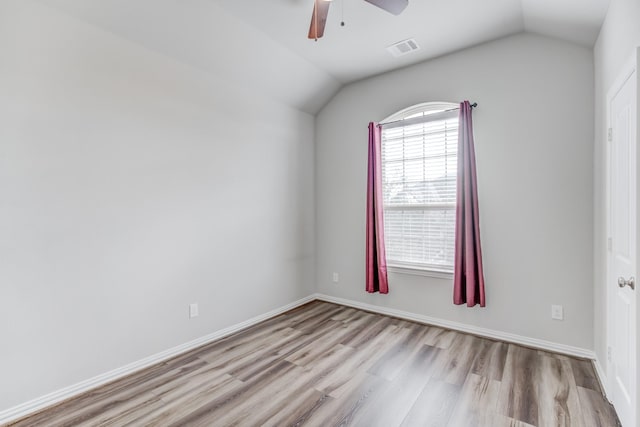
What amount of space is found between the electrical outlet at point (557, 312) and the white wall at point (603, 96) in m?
0.24

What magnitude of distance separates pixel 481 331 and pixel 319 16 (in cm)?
315

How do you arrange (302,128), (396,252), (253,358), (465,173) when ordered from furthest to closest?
(302,128) → (396,252) → (465,173) → (253,358)

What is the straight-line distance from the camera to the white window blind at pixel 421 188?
335 cm

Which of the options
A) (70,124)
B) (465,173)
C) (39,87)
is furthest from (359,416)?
(39,87)

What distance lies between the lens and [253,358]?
108 inches

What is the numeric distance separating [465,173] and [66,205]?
331 cm

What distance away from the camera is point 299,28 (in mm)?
2877

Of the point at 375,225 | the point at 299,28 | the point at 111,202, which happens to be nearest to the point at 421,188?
the point at 375,225

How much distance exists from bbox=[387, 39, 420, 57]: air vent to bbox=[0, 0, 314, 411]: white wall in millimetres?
1511

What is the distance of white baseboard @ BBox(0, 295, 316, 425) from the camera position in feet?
6.46

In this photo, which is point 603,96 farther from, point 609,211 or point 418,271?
point 418,271

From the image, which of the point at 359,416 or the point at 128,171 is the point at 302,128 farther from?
the point at 359,416

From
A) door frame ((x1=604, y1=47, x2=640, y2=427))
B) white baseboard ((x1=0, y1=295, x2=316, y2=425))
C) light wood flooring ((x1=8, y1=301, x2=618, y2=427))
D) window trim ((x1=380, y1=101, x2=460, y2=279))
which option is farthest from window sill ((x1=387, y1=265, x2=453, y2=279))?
white baseboard ((x1=0, y1=295, x2=316, y2=425))

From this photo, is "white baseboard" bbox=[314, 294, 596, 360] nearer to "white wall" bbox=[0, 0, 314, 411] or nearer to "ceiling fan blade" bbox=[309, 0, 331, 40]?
"white wall" bbox=[0, 0, 314, 411]
